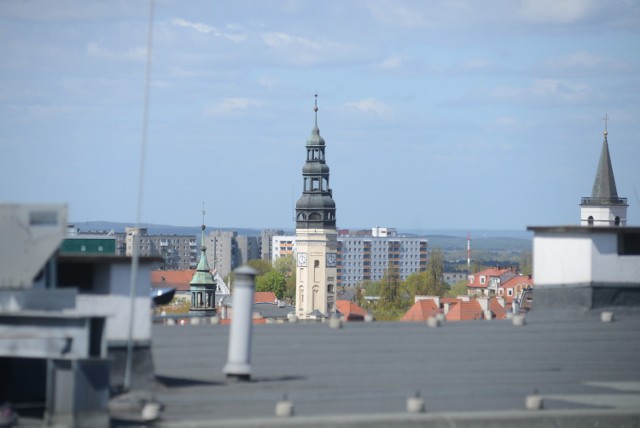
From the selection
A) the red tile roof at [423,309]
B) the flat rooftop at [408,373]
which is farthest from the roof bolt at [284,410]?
the red tile roof at [423,309]

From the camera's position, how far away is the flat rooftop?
24.6m

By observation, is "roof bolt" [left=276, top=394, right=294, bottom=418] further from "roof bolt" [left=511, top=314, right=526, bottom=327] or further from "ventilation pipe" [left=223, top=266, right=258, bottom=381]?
"roof bolt" [left=511, top=314, right=526, bottom=327]

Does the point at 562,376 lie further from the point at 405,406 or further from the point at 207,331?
the point at 207,331

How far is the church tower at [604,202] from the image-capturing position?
569 ft

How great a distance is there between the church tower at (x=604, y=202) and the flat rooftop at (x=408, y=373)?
14151 cm

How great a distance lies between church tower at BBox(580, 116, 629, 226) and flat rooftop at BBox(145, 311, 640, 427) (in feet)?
464

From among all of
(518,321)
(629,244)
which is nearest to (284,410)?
(518,321)

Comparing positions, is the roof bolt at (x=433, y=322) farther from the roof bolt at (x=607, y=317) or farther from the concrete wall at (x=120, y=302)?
the concrete wall at (x=120, y=302)

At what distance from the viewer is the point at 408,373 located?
28578 mm

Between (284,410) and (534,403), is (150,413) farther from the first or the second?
(534,403)

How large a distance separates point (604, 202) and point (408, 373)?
489 ft

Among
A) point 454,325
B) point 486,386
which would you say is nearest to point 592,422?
point 486,386

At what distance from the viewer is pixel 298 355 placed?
2964 centimetres

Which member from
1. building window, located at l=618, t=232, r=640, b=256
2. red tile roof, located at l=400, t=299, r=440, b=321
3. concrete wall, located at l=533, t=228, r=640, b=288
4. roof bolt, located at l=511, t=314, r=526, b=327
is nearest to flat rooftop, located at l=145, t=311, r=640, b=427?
roof bolt, located at l=511, t=314, r=526, b=327
